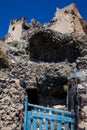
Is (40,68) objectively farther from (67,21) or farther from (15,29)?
(15,29)

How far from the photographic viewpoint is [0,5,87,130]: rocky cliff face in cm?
654

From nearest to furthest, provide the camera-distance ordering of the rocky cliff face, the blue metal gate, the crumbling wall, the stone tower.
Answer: the blue metal gate
the rocky cliff face
the stone tower
the crumbling wall

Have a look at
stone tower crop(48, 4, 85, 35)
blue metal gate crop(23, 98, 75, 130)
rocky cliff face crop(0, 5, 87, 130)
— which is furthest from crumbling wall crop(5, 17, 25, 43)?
blue metal gate crop(23, 98, 75, 130)

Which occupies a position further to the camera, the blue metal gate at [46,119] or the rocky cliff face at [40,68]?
the rocky cliff face at [40,68]

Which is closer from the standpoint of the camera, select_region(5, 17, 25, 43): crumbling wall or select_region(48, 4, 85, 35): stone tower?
select_region(48, 4, 85, 35): stone tower

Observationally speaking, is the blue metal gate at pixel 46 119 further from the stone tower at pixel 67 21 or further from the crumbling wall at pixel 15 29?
the crumbling wall at pixel 15 29

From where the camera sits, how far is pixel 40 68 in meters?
19.2

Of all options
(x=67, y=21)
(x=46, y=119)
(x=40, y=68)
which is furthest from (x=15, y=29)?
(x=46, y=119)

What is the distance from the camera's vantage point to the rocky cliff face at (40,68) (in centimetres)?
654

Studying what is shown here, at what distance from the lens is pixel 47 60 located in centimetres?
2442

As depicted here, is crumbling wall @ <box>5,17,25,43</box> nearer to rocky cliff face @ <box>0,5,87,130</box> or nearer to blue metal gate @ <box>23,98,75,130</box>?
rocky cliff face @ <box>0,5,87,130</box>

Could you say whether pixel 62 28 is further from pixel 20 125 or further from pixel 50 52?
pixel 20 125

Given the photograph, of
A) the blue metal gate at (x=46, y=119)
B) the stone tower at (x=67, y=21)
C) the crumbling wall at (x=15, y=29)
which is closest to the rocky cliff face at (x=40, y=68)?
the stone tower at (x=67, y=21)

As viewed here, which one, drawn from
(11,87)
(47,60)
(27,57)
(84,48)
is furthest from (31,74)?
(11,87)
